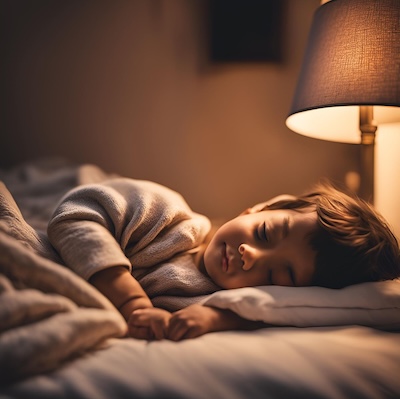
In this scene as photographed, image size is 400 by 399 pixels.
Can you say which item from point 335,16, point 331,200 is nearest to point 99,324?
point 331,200

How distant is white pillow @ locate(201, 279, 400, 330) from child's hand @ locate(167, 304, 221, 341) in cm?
3

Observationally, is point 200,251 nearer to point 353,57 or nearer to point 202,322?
point 202,322

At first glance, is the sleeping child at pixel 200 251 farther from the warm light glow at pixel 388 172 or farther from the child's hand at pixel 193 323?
A: the warm light glow at pixel 388 172

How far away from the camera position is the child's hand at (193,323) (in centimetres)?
58

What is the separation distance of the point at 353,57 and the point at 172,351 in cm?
74

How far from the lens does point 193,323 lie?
0.59m

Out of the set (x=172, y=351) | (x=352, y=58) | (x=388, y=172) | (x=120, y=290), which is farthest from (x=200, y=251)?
(x=388, y=172)

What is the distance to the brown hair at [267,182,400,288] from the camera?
75cm

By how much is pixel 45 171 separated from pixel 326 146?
1113 mm

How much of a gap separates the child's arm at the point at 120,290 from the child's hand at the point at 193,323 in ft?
0.29

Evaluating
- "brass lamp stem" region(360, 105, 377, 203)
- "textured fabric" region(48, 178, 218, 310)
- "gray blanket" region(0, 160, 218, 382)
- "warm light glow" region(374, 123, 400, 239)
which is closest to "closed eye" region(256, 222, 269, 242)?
"textured fabric" region(48, 178, 218, 310)

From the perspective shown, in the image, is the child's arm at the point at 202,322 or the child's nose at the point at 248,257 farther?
the child's nose at the point at 248,257

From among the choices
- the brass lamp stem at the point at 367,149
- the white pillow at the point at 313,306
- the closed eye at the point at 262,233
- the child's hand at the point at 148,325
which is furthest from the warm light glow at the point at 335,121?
the child's hand at the point at 148,325

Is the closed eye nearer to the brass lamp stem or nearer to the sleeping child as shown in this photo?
the sleeping child
